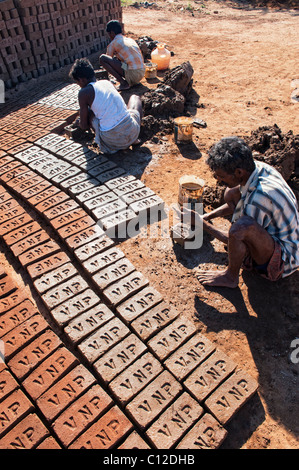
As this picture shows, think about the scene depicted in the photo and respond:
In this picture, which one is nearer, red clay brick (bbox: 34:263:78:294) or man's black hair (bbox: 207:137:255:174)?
man's black hair (bbox: 207:137:255:174)

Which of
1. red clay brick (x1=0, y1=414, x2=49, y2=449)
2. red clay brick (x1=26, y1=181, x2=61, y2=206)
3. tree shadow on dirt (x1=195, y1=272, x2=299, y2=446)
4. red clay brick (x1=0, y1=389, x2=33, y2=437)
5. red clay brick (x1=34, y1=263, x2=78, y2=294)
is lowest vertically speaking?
tree shadow on dirt (x1=195, y1=272, x2=299, y2=446)

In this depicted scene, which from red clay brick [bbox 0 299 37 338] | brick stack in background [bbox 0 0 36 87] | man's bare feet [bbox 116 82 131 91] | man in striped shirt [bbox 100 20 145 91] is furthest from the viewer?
man's bare feet [bbox 116 82 131 91]

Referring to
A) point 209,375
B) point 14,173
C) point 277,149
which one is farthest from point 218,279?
point 14,173

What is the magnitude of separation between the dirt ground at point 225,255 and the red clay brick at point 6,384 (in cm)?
173

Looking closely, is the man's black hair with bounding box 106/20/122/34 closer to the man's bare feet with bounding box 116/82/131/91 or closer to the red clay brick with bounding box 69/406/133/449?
the man's bare feet with bounding box 116/82/131/91

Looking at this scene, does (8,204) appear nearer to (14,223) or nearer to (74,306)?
(14,223)

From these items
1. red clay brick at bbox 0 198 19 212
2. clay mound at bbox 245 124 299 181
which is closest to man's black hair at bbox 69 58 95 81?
red clay brick at bbox 0 198 19 212

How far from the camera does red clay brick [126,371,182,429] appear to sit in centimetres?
275

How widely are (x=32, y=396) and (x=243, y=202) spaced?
2626 millimetres

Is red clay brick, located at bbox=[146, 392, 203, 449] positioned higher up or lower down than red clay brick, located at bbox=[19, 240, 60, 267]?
lower down

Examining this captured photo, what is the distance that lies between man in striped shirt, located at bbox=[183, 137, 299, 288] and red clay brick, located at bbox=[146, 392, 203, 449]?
143 centimetres

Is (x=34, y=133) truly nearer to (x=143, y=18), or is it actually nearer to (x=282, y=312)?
(x=282, y=312)

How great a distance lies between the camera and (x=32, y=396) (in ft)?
9.61

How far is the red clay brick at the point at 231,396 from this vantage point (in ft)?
9.07
